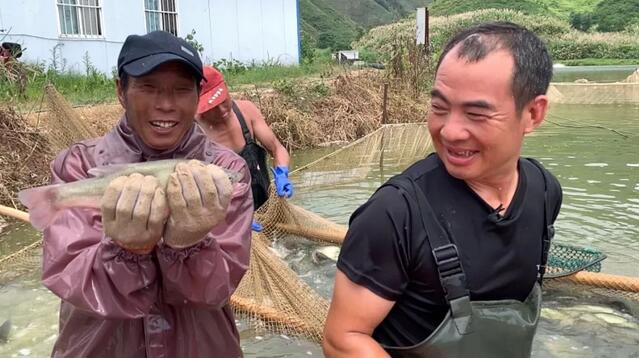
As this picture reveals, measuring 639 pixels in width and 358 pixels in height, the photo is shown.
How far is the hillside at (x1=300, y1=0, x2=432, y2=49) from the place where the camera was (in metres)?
67.9

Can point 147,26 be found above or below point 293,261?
above

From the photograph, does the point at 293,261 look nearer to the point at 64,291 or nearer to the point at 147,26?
the point at 64,291

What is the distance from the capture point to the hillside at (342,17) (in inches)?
2672

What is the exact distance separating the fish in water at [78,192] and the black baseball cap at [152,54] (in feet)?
1.20

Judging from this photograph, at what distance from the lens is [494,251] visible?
6.37 feet

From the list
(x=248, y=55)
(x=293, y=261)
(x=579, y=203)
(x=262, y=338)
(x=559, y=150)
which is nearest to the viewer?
(x=262, y=338)

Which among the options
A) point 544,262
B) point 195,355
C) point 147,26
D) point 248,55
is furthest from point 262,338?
point 248,55

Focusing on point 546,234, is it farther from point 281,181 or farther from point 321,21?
point 321,21

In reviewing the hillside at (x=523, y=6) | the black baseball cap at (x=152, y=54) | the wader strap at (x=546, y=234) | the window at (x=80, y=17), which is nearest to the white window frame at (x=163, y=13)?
the window at (x=80, y=17)

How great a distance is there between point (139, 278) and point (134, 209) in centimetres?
28

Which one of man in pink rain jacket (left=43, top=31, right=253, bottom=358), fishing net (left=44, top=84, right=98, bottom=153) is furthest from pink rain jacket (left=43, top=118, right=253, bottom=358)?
fishing net (left=44, top=84, right=98, bottom=153)

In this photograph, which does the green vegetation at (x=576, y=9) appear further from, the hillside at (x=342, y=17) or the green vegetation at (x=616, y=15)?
the hillside at (x=342, y=17)

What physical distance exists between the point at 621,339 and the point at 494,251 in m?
3.57

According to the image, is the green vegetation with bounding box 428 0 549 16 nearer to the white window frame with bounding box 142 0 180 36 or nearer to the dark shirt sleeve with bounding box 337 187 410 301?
the white window frame with bounding box 142 0 180 36
